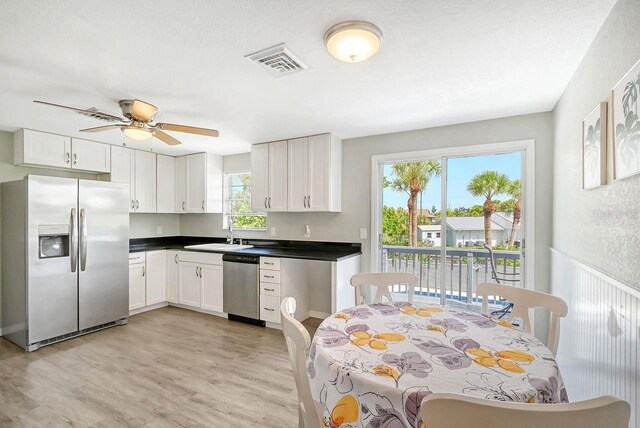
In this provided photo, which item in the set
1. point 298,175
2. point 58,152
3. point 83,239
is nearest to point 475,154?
A: point 298,175

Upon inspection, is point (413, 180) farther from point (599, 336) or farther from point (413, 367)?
point (413, 367)

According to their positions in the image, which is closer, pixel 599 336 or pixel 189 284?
pixel 599 336

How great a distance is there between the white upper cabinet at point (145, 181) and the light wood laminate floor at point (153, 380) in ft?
6.04

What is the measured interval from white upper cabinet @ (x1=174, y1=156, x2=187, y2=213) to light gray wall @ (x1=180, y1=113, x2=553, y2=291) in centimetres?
38

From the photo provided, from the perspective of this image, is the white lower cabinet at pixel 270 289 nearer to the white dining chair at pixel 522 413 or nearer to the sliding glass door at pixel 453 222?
the sliding glass door at pixel 453 222

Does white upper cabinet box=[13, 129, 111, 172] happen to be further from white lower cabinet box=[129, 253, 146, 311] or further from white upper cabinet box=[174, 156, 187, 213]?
white lower cabinet box=[129, 253, 146, 311]

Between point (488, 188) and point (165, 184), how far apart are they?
4.67 m

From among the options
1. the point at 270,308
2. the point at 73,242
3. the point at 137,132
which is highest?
the point at 137,132

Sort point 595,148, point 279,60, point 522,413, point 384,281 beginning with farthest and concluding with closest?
point 384,281 < point 279,60 < point 595,148 < point 522,413

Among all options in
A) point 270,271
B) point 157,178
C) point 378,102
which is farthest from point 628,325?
point 157,178

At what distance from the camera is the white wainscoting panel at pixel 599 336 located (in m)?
1.20

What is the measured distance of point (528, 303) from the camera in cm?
181

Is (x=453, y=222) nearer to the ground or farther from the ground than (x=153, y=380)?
farther from the ground

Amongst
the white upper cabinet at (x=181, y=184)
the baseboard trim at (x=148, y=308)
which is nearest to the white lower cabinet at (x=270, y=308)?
the baseboard trim at (x=148, y=308)
